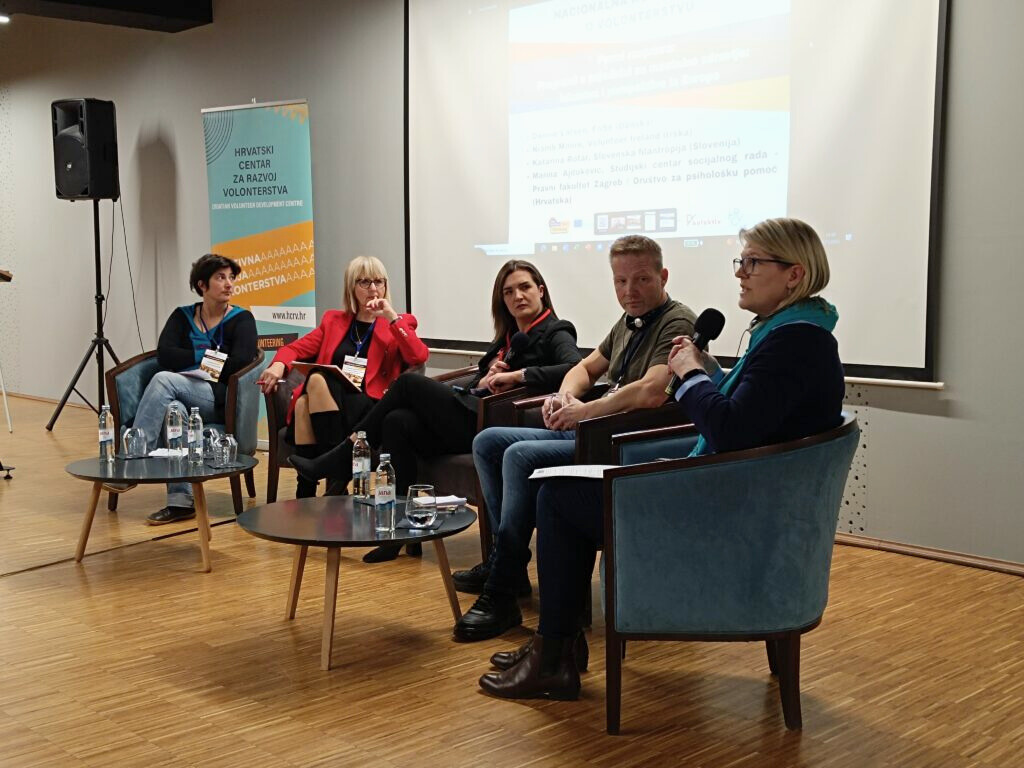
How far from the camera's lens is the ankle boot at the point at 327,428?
4.55 metres

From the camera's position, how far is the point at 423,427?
4.09m

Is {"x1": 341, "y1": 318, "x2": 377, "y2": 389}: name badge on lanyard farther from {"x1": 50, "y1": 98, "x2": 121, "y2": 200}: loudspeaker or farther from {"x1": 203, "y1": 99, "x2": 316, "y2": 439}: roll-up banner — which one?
{"x1": 50, "y1": 98, "x2": 121, "y2": 200}: loudspeaker

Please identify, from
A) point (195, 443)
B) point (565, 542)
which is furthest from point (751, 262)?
point (195, 443)

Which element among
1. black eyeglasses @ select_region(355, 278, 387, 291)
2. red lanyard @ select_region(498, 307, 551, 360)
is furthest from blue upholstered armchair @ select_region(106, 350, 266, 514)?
red lanyard @ select_region(498, 307, 551, 360)

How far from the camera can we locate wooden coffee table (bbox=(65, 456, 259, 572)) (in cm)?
398

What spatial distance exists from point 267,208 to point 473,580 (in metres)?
3.85

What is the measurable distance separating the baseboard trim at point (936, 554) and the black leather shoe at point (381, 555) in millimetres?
1820

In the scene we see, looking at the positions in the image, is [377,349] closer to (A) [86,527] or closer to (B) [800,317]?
(A) [86,527]

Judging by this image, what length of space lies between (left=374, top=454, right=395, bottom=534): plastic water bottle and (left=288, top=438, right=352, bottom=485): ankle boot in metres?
1.04

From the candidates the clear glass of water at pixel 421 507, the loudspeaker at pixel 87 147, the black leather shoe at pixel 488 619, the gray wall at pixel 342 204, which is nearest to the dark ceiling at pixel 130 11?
the gray wall at pixel 342 204

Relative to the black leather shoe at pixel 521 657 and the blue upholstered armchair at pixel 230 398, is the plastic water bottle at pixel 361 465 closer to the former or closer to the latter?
the black leather shoe at pixel 521 657

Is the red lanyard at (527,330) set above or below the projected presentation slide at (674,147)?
below

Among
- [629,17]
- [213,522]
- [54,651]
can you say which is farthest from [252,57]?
[54,651]

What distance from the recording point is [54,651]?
315cm
